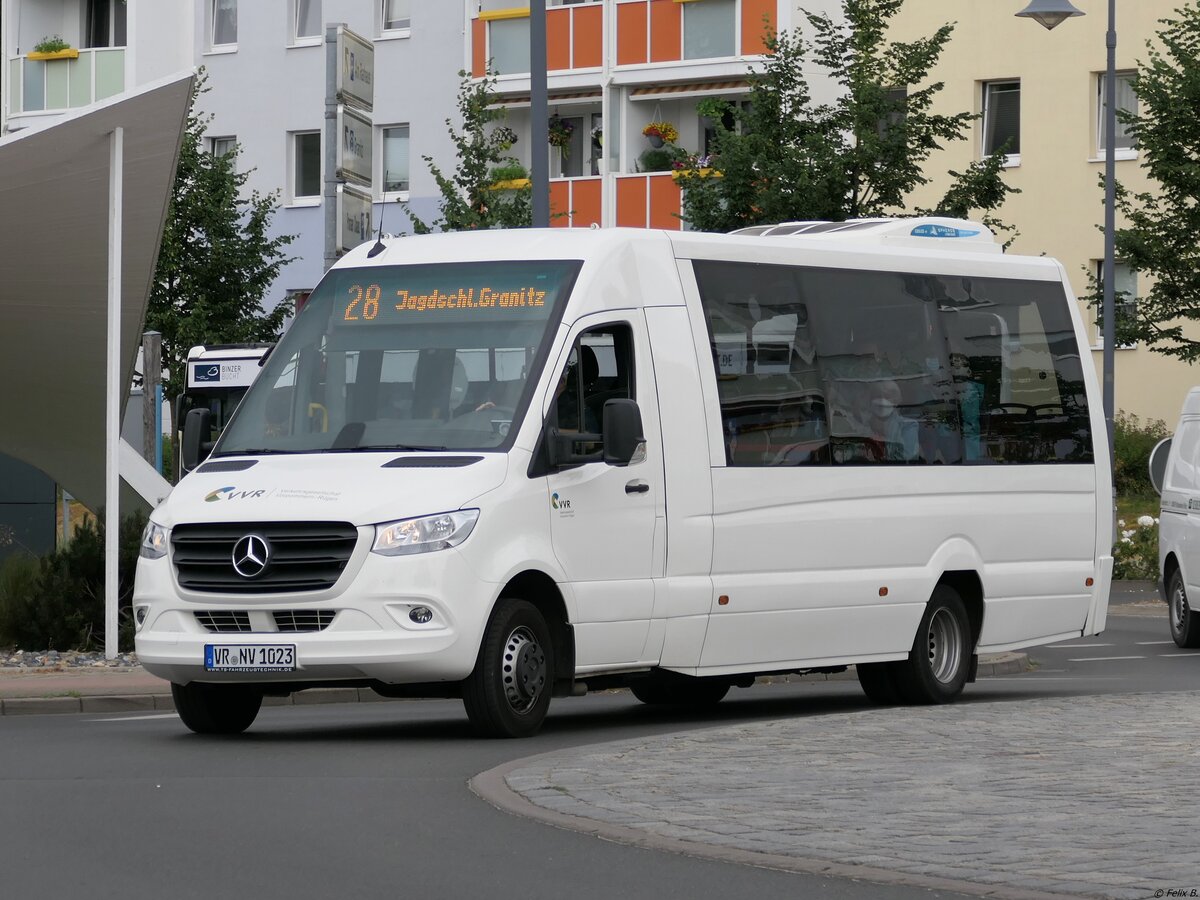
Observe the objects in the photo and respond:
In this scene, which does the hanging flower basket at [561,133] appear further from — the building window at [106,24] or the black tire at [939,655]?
the black tire at [939,655]

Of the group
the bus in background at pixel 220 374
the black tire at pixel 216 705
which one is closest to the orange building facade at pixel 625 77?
the bus in background at pixel 220 374

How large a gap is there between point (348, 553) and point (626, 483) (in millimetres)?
1934

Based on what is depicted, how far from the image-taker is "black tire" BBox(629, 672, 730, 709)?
1609 centimetres

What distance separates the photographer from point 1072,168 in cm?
5006

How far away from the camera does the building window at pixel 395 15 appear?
176ft

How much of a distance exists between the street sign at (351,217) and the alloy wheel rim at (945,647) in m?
6.20

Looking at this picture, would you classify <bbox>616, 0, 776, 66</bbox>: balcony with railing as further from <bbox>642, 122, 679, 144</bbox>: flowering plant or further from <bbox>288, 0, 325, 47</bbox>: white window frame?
<bbox>288, 0, 325, 47</bbox>: white window frame

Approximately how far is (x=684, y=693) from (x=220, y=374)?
23096mm

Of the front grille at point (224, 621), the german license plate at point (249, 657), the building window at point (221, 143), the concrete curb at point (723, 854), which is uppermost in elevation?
the building window at point (221, 143)

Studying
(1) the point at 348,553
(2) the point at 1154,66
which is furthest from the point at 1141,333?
(1) the point at 348,553

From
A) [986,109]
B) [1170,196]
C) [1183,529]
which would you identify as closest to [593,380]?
[1183,529]

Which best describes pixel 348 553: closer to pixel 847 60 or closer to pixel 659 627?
pixel 659 627

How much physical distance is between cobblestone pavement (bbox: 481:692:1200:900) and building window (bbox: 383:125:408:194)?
41.2m

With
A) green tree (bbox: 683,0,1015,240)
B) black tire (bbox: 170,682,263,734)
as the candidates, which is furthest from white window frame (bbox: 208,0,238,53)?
black tire (bbox: 170,682,263,734)
